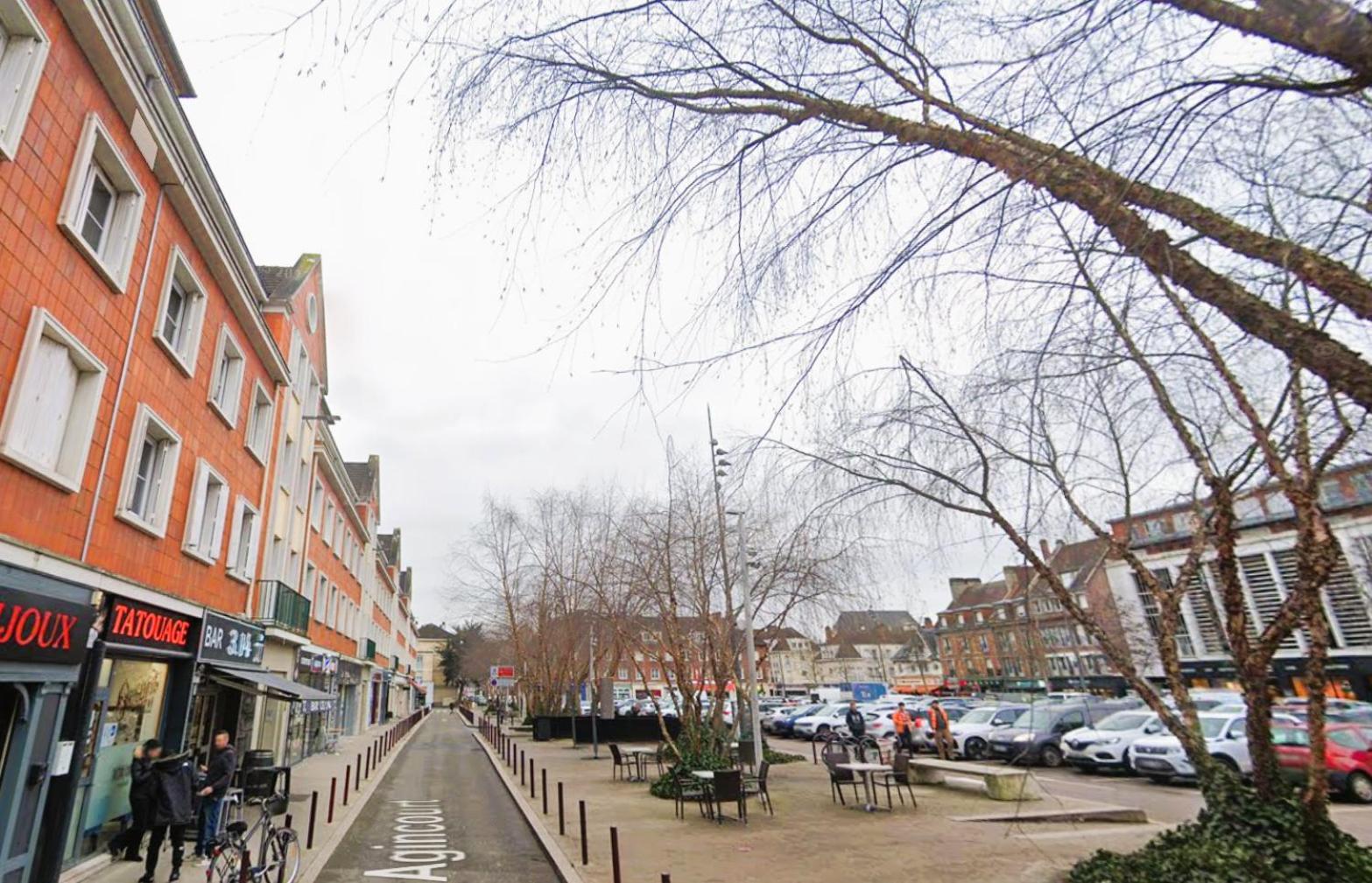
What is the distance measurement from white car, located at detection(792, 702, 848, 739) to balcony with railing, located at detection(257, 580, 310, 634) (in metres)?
20.5

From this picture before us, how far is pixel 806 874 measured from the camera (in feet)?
28.2

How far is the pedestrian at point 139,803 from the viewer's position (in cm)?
870

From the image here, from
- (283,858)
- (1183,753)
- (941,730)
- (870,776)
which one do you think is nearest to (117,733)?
(283,858)

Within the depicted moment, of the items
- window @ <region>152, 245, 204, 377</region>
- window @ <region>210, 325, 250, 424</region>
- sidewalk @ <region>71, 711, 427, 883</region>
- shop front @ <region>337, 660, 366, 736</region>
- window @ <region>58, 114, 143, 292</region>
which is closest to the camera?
window @ <region>58, 114, 143, 292</region>

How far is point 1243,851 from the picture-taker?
5883 mm

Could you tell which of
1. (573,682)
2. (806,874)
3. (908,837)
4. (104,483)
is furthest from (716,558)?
(573,682)

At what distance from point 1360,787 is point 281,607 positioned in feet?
80.1

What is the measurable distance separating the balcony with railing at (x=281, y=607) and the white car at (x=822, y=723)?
67.2 ft

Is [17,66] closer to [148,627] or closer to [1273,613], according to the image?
[148,627]

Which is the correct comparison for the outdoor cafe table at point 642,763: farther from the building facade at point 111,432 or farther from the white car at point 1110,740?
the white car at point 1110,740

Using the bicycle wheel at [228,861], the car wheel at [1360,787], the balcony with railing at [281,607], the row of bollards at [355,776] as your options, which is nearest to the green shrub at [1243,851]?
the bicycle wheel at [228,861]

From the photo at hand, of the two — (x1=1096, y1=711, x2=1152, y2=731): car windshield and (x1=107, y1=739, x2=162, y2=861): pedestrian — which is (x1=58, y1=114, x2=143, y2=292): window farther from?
(x1=1096, y1=711, x2=1152, y2=731): car windshield

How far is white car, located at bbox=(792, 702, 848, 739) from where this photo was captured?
30469 millimetres

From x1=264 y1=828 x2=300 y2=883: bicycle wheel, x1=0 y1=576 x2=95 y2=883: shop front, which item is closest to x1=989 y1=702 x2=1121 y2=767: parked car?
x1=264 y1=828 x2=300 y2=883: bicycle wheel
